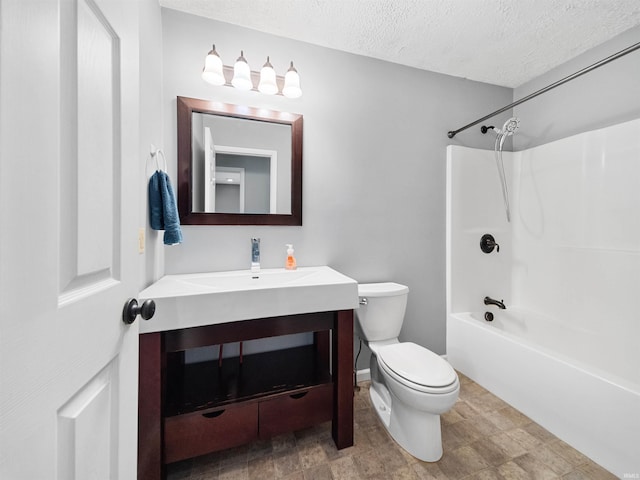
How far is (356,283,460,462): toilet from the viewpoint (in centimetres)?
119

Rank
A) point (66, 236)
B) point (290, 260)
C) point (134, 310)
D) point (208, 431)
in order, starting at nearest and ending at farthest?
point (66, 236), point (134, 310), point (208, 431), point (290, 260)

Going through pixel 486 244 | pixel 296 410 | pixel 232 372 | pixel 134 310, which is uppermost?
pixel 486 244

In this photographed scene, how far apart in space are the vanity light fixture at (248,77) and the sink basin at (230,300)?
112 cm

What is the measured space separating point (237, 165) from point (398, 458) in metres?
1.80

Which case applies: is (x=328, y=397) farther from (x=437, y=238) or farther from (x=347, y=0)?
(x=347, y=0)

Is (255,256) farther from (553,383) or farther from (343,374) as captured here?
(553,383)

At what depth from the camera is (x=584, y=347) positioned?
173 centimetres

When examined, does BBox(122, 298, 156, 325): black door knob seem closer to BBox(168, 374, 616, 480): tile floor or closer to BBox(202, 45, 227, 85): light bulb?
BBox(168, 374, 616, 480): tile floor

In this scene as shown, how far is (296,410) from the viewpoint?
4.11 feet

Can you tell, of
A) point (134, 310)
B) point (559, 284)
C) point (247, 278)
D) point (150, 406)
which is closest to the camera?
point (134, 310)

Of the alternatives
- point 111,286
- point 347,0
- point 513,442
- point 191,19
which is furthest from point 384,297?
point 191,19

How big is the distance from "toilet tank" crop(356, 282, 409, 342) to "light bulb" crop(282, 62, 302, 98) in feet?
4.22

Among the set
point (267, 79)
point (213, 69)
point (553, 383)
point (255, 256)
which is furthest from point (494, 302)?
point (213, 69)

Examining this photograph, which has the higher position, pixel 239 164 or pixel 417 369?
pixel 239 164
